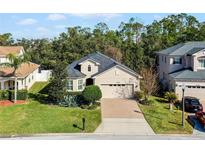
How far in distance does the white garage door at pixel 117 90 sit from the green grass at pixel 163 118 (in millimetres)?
1291

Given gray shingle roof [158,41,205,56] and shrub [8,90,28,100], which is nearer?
gray shingle roof [158,41,205,56]

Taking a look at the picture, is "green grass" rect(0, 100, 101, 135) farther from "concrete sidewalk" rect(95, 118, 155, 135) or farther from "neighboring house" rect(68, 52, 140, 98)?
"neighboring house" rect(68, 52, 140, 98)

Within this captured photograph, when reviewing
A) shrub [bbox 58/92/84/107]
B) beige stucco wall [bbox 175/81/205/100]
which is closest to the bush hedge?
shrub [bbox 58/92/84/107]

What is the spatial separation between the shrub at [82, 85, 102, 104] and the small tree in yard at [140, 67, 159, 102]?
2.24 meters

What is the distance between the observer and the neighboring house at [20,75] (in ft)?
76.7

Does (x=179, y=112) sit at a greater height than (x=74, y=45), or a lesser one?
lesser

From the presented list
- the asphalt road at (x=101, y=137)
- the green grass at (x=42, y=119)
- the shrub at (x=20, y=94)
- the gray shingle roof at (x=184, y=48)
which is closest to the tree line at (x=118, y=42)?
the gray shingle roof at (x=184, y=48)

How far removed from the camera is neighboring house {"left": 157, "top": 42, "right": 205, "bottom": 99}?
22062 mm

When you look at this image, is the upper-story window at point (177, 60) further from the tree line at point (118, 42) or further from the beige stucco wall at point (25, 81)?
the beige stucco wall at point (25, 81)

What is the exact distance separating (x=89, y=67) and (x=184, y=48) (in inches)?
193

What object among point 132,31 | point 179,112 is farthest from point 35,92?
point 179,112

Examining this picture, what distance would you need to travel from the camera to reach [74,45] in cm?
2281
